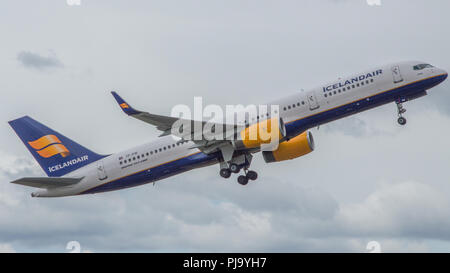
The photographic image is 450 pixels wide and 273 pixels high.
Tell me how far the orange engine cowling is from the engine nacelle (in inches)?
196

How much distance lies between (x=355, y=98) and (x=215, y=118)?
9.65m

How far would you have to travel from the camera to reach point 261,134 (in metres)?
44.1

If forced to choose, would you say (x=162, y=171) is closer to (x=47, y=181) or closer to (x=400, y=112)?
(x=47, y=181)

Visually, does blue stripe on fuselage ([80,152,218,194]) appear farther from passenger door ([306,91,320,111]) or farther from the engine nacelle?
passenger door ([306,91,320,111])

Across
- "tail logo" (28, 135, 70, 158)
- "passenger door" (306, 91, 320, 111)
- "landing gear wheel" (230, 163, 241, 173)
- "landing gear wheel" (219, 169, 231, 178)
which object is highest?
"tail logo" (28, 135, 70, 158)

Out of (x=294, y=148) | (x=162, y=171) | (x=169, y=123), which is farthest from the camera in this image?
(x=294, y=148)

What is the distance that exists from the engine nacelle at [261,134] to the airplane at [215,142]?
73 mm

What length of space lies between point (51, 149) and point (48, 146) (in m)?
0.36

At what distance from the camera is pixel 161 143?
1911 inches

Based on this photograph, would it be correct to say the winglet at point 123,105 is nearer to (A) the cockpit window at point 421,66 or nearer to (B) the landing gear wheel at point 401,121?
(B) the landing gear wheel at point 401,121

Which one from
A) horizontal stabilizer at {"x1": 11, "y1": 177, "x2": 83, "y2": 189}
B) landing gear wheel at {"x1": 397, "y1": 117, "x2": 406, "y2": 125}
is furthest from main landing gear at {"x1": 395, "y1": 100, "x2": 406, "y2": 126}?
horizontal stabilizer at {"x1": 11, "y1": 177, "x2": 83, "y2": 189}

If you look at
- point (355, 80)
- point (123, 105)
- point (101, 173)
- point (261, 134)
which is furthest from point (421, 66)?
point (101, 173)

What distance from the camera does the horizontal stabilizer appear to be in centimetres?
4743

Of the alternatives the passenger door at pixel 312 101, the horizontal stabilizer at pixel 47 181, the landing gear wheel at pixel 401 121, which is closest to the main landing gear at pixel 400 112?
the landing gear wheel at pixel 401 121
